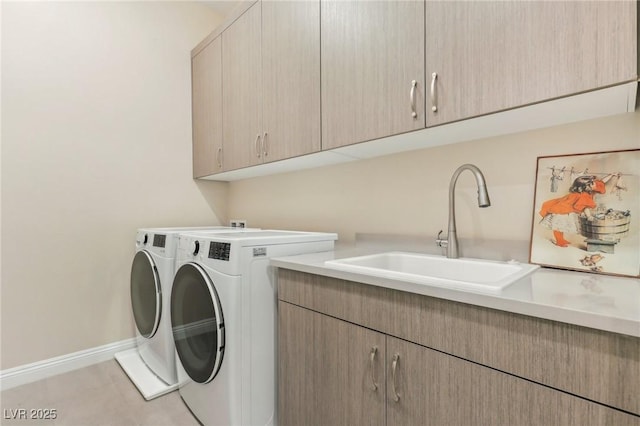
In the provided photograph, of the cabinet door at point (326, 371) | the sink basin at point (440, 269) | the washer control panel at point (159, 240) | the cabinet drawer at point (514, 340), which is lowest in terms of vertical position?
the cabinet door at point (326, 371)

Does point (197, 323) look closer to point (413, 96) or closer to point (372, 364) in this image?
point (372, 364)

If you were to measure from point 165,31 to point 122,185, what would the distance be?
1278 millimetres

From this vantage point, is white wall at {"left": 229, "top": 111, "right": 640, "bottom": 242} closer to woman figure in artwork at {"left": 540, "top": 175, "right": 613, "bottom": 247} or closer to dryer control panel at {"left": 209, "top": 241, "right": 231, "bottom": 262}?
woman figure in artwork at {"left": 540, "top": 175, "right": 613, "bottom": 247}

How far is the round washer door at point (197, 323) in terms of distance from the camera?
1.36m

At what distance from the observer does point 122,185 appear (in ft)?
7.63

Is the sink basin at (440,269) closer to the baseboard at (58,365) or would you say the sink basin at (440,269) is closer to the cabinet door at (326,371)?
the cabinet door at (326,371)

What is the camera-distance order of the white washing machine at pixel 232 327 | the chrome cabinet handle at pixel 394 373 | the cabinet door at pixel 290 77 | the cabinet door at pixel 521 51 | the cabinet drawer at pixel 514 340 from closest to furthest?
the cabinet drawer at pixel 514 340 → the cabinet door at pixel 521 51 → the chrome cabinet handle at pixel 394 373 → the white washing machine at pixel 232 327 → the cabinet door at pixel 290 77

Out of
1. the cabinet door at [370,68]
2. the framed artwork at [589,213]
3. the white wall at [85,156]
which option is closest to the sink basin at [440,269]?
the framed artwork at [589,213]

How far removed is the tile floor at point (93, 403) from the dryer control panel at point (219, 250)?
35.6 inches

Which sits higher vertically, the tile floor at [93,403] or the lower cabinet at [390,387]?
the lower cabinet at [390,387]

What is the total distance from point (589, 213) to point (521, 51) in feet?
2.03

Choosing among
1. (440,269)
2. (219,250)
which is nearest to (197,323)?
(219,250)

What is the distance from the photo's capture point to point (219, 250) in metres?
1.40

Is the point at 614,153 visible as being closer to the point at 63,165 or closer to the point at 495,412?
the point at 495,412
